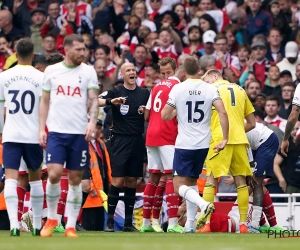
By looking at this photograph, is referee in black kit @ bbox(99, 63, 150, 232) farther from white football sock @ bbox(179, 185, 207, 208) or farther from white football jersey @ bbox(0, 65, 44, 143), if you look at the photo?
white football jersey @ bbox(0, 65, 44, 143)

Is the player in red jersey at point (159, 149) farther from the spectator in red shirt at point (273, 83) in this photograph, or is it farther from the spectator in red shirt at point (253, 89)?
the spectator in red shirt at point (273, 83)

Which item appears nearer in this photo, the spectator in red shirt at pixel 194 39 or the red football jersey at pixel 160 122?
the red football jersey at pixel 160 122

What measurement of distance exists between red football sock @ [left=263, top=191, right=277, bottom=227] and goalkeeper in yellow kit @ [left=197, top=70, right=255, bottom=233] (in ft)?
2.81

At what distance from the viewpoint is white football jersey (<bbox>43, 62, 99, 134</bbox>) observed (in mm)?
13883

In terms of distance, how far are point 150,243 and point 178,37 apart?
12332 mm

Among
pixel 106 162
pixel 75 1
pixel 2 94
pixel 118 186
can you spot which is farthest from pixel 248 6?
pixel 2 94

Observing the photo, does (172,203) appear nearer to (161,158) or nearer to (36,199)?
(161,158)

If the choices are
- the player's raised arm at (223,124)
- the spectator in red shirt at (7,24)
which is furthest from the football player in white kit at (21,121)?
the spectator in red shirt at (7,24)

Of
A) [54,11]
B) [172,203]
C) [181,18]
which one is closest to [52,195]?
[172,203]

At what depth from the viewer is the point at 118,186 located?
57.1 ft

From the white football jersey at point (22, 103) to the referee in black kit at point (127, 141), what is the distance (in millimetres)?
3126

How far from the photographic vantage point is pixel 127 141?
1738cm

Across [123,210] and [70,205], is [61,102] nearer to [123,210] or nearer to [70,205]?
[70,205]

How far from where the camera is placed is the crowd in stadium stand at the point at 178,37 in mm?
22172
